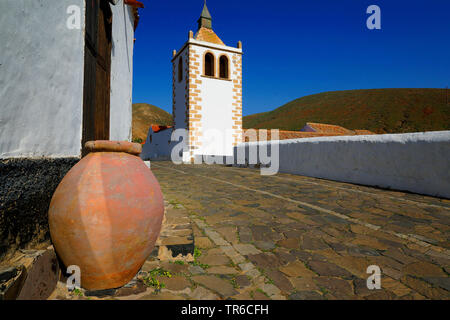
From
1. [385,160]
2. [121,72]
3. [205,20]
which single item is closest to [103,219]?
[121,72]

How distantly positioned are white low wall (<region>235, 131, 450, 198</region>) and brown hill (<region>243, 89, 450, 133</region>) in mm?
37737

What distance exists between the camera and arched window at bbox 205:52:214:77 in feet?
55.2

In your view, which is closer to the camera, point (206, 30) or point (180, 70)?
point (180, 70)

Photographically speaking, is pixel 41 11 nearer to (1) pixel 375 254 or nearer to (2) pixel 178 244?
(2) pixel 178 244

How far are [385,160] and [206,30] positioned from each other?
16267 millimetres

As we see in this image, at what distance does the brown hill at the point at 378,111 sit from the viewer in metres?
42.7

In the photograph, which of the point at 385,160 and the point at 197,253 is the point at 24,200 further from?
the point at 385,160

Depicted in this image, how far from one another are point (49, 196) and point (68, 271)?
2.18 ft

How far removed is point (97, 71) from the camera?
3598 millimetres

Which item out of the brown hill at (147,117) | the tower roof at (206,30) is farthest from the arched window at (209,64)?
the brown hill at (147,117)

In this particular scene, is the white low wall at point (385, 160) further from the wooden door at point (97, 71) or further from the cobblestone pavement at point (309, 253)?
the wooden door at point (97, 71)

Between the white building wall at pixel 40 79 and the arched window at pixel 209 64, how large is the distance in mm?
15085

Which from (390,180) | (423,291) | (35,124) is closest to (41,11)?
(35,124)

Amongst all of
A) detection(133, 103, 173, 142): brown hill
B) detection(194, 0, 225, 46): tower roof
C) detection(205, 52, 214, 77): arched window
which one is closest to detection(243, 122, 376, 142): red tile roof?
detection(205, 52, 214, 77): arched window
